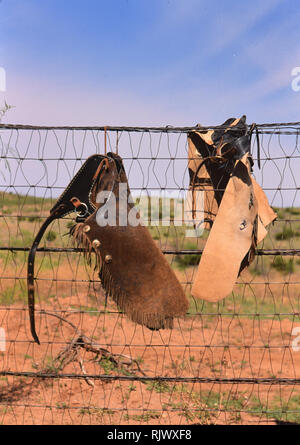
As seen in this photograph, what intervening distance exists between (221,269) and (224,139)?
2.48ft

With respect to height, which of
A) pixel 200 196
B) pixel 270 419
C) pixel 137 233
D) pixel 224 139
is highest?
pixel 224 139

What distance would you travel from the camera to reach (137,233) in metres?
2.42

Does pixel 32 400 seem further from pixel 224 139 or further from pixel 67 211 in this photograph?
pixel 224 139

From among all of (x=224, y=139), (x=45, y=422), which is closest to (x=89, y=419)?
(x=45, y=422)

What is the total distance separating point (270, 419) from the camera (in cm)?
344

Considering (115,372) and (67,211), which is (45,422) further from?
(67,211)

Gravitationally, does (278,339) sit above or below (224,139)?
below

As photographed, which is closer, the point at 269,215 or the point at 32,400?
the point at 269,215

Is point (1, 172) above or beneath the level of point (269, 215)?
above

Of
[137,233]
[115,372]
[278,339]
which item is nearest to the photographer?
[137,233]
